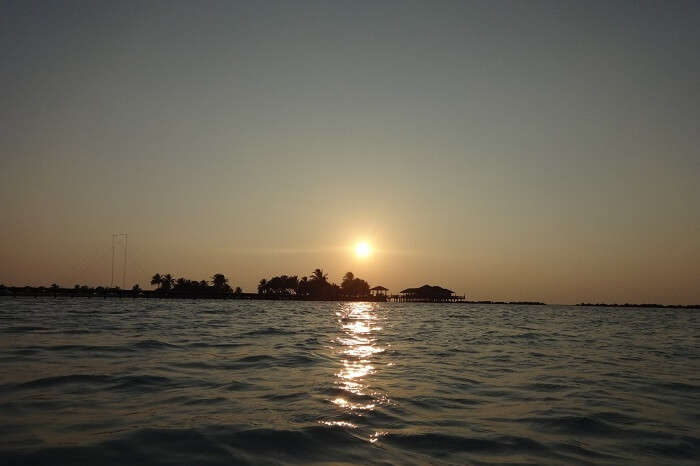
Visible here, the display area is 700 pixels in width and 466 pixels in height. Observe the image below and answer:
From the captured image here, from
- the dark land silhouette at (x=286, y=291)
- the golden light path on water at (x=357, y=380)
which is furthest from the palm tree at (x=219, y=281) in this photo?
the golden light path on water at (x=357, y=380)

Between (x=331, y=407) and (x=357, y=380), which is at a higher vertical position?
(x=331, y=407)

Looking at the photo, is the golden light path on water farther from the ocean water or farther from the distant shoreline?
the distant shoreline

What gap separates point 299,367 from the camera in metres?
12.7

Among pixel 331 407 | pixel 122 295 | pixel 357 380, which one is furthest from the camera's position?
pixel 122 295

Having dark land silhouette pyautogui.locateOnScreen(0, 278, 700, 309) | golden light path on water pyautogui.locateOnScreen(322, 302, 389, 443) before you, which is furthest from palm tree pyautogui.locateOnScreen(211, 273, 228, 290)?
golden light path on water pyautogui.locateOnScreen(322, 302, 389, 443)

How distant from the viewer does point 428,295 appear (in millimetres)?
147625

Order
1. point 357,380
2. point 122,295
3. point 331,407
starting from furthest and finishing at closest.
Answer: point 122,295 < point 357,380 < point 331,407

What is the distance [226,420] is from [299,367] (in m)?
5.55

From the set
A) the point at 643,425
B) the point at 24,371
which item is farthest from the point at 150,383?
the point at 643,425

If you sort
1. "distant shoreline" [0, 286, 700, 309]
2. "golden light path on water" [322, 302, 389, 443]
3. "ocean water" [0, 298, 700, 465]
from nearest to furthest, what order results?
"ocean water" [0, 298, 700, 465], "golden light path on water" [322, 302, 389, 443], "distant shoreline" [0, 286, 700, 309]

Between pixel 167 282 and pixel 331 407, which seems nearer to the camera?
pixel 331 407

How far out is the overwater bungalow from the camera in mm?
146000

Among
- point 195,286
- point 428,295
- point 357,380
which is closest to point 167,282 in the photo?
point 195,286

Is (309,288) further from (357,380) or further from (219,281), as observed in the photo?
(357,380)
